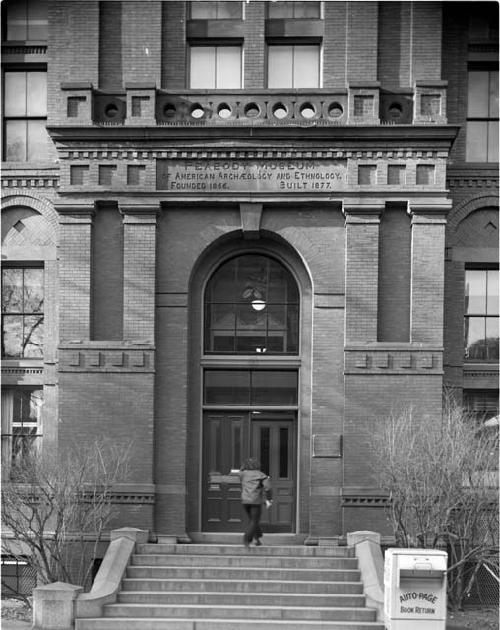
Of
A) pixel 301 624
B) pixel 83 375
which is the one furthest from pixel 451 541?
pixel 83 375

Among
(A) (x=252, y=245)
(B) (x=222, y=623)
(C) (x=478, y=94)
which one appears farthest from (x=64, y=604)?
(C) (x=478, y=94)

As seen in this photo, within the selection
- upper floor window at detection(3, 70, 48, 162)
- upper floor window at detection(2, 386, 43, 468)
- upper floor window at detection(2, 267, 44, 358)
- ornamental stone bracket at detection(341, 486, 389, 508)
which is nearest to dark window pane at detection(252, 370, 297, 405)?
ornamental stone bracket at detection(341, 486, 389, 508)

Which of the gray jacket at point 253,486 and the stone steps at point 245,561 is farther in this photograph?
the gray jacket at point 253,486

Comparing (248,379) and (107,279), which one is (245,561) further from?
Result: (107,279)

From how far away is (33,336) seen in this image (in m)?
20.0

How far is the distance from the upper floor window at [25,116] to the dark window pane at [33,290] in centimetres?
245

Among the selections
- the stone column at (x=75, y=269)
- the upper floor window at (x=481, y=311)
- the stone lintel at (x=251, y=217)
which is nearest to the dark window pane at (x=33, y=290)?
the stone column at (x=75, y=269)

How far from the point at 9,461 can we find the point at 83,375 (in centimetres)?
214

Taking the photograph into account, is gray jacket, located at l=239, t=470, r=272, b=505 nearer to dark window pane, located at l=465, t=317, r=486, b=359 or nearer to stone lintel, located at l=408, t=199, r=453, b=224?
dark window pane, located at l=465, t=317, r=486, b=359

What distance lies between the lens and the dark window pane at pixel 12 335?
20078mm

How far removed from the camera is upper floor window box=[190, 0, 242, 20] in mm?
19688

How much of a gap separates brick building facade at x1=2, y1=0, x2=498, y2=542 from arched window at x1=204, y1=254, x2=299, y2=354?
41 mm

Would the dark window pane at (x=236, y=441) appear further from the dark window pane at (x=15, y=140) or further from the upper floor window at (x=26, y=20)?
the upper floor window at (x=26, y=20)

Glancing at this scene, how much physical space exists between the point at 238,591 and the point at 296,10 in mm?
11657
